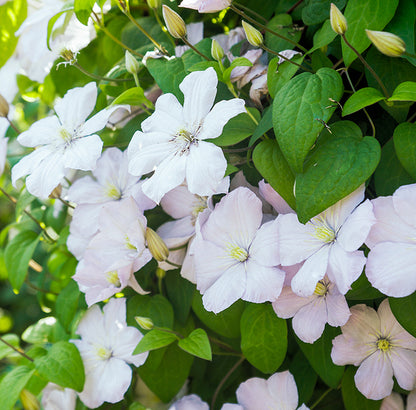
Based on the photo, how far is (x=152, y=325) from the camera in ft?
1.91

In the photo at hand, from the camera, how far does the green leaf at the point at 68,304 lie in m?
0.72

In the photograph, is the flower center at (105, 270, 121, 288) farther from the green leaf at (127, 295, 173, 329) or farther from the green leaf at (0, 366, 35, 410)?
the green leaf at (0, 366, 35, 410)

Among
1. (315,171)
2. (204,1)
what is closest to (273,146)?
(315,171)

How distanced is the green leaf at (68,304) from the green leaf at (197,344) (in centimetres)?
21

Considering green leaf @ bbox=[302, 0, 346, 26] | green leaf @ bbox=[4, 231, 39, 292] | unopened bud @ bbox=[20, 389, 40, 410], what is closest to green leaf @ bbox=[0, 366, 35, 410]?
unopened bud @ bbox=[20, 389, 40, 410]

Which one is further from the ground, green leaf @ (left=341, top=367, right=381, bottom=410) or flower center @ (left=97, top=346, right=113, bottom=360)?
flower center @ (left=97, top=346, right=113, bottom=360)

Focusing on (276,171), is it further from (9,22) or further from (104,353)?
(9,22)

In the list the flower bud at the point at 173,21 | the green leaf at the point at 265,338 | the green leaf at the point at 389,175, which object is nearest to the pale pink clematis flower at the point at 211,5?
the flower bud at the point at 173,21

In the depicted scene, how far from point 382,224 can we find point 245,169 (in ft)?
0.64

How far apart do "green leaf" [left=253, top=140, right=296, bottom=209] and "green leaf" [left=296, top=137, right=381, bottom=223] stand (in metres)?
0.03

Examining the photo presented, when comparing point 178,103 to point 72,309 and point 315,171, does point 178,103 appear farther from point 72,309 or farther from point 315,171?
point 72,309

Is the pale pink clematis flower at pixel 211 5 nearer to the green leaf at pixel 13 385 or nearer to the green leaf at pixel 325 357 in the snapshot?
the green leaf at pixel 325 357

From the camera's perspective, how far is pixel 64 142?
2.06 feet

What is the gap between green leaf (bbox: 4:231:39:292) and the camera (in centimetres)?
72
